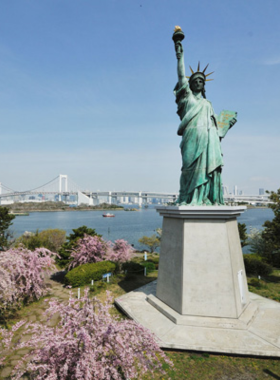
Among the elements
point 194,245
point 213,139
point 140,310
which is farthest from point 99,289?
point 213,139

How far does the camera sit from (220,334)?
732cm

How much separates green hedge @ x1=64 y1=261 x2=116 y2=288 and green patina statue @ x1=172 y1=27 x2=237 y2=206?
7387 millimetres

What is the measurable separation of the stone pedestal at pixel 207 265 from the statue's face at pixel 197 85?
16.8 ft

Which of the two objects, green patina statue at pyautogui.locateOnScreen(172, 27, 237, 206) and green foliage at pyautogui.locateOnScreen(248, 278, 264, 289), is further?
green foliage at pyautogui.locateOnScreen(248, 278, 264, 289)

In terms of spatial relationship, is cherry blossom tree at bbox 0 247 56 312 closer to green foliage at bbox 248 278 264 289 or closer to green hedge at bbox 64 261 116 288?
green hedge at bbox 64 261 116 288

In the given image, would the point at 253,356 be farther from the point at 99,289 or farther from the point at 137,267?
the point at 137,267

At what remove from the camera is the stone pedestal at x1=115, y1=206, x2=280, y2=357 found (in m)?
7.41

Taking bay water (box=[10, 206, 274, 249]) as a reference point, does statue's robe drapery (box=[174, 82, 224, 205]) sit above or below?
above

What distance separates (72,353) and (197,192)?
655cm

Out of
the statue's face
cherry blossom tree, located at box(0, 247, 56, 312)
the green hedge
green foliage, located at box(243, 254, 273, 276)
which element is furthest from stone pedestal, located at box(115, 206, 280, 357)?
green foliage, located at box(243, 254, 273, 276)

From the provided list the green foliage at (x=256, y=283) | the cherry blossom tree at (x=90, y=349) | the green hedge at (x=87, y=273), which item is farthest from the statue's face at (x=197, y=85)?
the green hedge at (x=87, y=273)

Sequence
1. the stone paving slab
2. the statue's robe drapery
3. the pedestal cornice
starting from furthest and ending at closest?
the statue's robe drapery, the pedestal cornice, the stone paving slab

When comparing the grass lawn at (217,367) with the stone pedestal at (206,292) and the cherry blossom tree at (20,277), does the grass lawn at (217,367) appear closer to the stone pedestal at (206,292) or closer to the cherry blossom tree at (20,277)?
the stone pedestal at (206,292)

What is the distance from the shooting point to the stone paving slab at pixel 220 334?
670 cm
